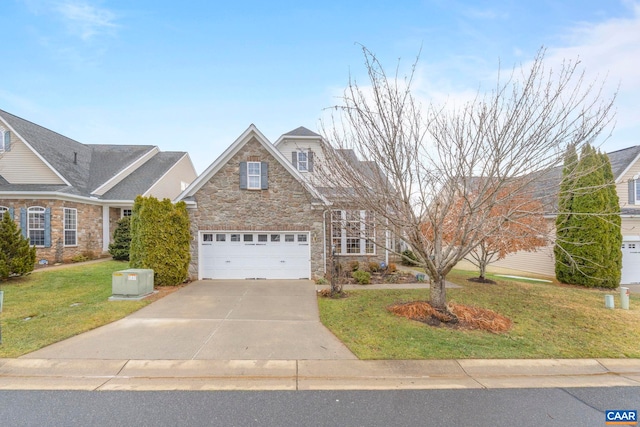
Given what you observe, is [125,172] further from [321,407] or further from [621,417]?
[621,417]

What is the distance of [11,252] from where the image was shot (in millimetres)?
10414

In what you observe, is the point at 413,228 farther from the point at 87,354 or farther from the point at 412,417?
the point at 87,354

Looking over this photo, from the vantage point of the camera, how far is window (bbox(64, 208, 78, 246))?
596 inches

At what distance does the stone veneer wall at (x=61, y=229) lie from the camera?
47.5 ft

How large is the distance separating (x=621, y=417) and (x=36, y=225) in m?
21.5

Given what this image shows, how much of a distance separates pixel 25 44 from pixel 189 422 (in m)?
16.0

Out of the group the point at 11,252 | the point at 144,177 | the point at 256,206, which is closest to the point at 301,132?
the point at 256,206

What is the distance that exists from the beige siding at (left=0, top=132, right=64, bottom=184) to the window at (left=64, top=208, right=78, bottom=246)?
1.88 metres

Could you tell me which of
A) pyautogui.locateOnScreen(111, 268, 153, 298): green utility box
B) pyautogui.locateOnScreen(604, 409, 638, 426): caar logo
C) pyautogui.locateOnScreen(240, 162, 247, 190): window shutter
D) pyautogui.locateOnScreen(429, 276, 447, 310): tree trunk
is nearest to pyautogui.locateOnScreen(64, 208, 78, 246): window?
pyautogui.locateOnScreen(111, 268, 153, 298): green utility box

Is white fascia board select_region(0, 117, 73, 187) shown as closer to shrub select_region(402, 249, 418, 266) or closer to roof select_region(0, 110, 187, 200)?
roof select_region(0, 110, 187, 200)

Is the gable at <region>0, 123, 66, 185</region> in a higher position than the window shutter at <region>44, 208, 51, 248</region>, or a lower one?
higher

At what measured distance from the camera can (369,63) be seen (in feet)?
20.9

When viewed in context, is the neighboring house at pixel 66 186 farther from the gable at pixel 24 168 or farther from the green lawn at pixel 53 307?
the green lawn at pixel 53 307

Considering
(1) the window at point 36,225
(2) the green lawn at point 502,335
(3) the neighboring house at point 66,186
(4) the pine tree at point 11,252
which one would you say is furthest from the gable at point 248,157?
(1) the window at point 36,225
